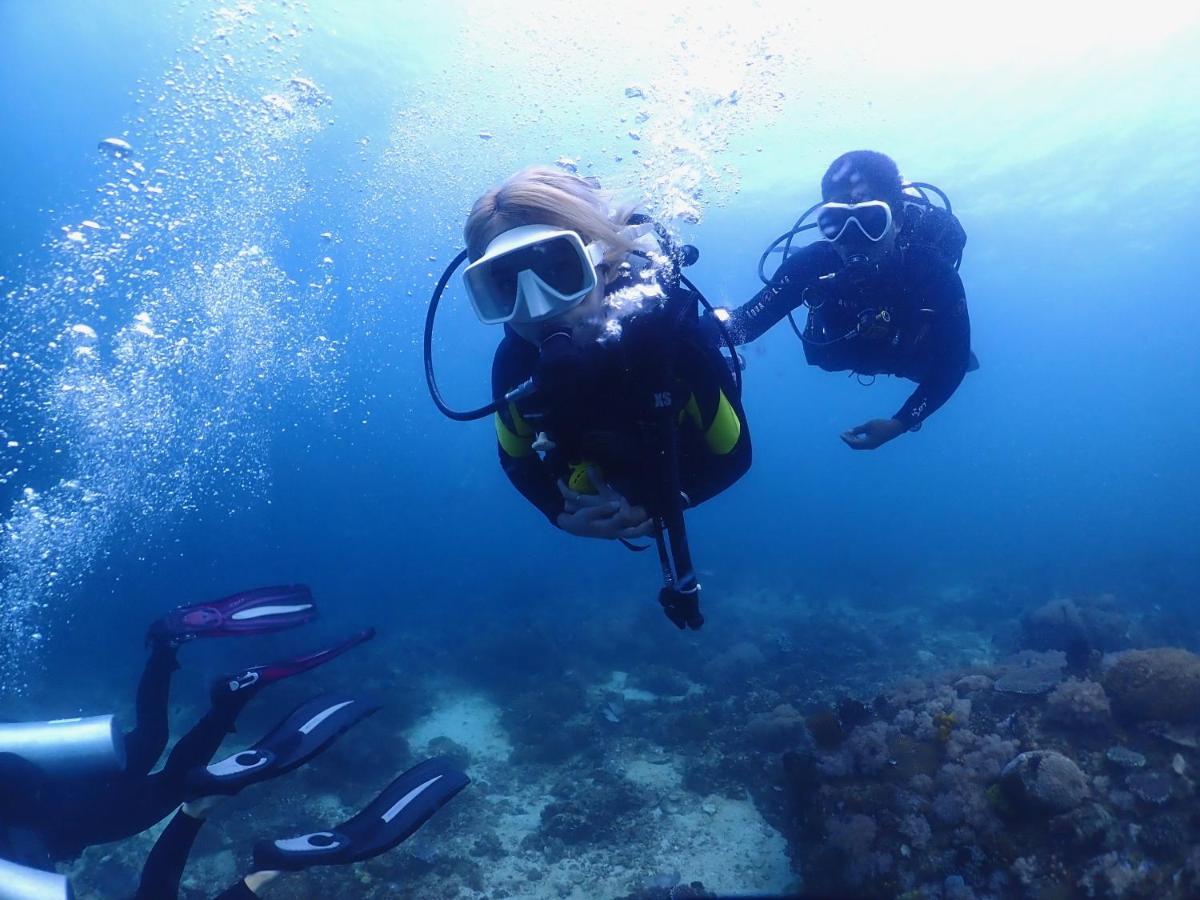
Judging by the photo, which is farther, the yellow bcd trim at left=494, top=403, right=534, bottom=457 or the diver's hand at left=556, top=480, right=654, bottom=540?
the yellow bcd trim at left=494, top=403, right=534, bottom=457

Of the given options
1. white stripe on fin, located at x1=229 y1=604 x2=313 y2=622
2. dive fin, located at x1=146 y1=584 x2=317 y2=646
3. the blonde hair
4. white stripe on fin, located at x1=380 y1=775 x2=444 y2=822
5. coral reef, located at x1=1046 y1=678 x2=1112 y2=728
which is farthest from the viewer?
white stripe on fin, located at x1=229 y1=604 x2=313 y2=622

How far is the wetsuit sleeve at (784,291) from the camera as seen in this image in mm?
5605

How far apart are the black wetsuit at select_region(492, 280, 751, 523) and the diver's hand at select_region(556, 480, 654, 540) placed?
56 mm

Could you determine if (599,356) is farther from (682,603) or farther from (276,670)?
(276,670)

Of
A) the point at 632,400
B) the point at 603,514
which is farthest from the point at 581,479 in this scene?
the point at 632,400

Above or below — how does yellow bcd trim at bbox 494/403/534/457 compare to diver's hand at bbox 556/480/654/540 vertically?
above

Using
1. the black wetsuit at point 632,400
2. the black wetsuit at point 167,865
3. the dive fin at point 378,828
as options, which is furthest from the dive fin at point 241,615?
the black wetsuit at point 632,400

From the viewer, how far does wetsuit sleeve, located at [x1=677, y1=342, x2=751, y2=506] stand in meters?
3.22

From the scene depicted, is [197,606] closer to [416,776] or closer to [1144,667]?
[416,776]

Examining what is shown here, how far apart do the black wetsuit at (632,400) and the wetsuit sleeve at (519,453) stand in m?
0.01

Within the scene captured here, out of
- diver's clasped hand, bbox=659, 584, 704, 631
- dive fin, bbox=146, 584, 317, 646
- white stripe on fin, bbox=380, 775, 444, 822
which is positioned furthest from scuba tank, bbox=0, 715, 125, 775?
diver's clasped hand, bbox=659, 584, 704, 631

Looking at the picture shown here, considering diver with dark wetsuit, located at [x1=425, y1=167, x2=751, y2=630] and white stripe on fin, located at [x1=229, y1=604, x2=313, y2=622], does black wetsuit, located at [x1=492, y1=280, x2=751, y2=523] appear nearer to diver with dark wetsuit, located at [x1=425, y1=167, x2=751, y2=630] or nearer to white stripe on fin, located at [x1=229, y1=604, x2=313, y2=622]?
diver with dark wetsuit, located at [x1=425, y1=167, x2=751, y2=630]

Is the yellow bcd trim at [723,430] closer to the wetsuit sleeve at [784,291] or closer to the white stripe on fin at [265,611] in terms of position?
the wetsuit sleeve at [784,291]

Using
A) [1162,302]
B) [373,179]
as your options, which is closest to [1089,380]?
[1162,302]
